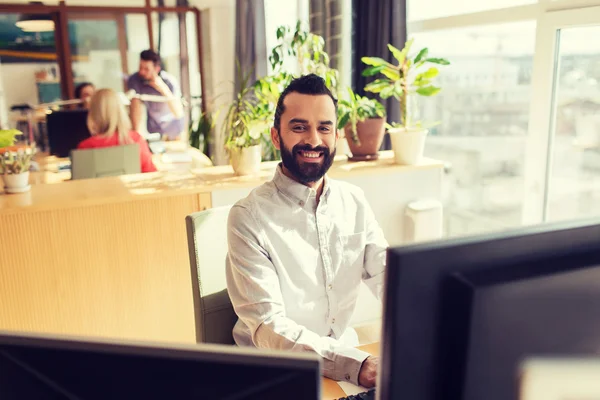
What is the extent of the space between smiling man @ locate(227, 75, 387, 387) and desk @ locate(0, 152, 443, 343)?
757 mm

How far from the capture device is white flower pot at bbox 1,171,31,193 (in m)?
2.14

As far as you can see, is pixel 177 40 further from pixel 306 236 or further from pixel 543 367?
pixel 543 367

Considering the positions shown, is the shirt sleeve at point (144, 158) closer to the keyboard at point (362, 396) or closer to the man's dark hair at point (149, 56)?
the man's dark hair at point (149, 56)

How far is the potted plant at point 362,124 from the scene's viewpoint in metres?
2.42

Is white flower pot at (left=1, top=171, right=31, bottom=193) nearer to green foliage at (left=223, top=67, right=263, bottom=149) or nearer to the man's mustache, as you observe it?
green foliage at (left=223, top=67, right=263, bottom=149)

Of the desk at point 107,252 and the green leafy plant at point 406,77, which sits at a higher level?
the green leafy plant at point 406,77

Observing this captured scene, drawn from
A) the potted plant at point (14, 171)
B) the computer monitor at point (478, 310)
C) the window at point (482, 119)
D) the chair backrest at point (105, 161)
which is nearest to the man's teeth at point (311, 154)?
the computer monitor at point (478, 310)

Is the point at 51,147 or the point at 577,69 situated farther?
the point at 51,147

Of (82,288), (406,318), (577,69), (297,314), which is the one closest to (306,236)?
(297,314)

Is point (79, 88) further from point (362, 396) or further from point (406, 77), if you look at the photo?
point (362, 396)

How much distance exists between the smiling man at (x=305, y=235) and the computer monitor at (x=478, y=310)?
74cm

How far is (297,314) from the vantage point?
57.3 inches

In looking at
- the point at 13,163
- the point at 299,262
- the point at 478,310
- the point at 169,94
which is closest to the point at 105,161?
the point at 13,163

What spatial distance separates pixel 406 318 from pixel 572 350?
22cm
